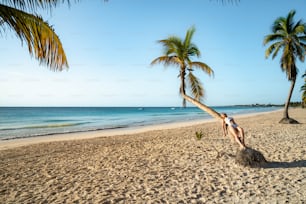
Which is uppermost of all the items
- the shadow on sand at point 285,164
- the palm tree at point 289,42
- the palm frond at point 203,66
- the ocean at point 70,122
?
the palm tree at point 289,42

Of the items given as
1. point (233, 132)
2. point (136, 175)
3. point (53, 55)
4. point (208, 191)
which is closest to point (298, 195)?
point (208, 191)

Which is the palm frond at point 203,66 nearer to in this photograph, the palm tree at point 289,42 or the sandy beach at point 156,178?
the sandy beach at point 156,178

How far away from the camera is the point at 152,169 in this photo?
18.2ft

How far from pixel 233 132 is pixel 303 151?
2.88m

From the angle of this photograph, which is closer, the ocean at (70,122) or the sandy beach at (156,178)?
the sandy beach at (156,178)

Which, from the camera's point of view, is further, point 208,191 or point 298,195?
point 208,191

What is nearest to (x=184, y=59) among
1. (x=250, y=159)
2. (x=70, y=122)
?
(x=250, y=159)

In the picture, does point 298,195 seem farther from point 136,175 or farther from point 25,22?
point 25,22

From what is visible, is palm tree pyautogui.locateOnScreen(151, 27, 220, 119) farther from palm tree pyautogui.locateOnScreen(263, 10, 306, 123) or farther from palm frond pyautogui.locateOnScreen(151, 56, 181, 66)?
palm tree pyautogui.locateOnScreen(263, 10, 306, 123)

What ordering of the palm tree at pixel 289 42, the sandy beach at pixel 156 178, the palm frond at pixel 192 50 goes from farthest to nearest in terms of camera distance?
the palm tree at pixel 289 42
the palm frond at pixel 192 50
the sandy beach at pixel 156 178

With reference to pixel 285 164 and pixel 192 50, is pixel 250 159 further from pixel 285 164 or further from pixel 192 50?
pixel 192 50

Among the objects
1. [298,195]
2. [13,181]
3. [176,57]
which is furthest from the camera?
[176,57]

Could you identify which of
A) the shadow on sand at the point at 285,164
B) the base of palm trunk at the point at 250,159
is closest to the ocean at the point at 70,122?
the base of palm trunk at the point at 250,159

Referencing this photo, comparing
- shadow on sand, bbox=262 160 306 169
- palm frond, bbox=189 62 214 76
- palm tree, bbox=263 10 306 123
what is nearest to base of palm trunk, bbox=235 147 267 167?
shadow on sand, bbox=262 160 306 169
